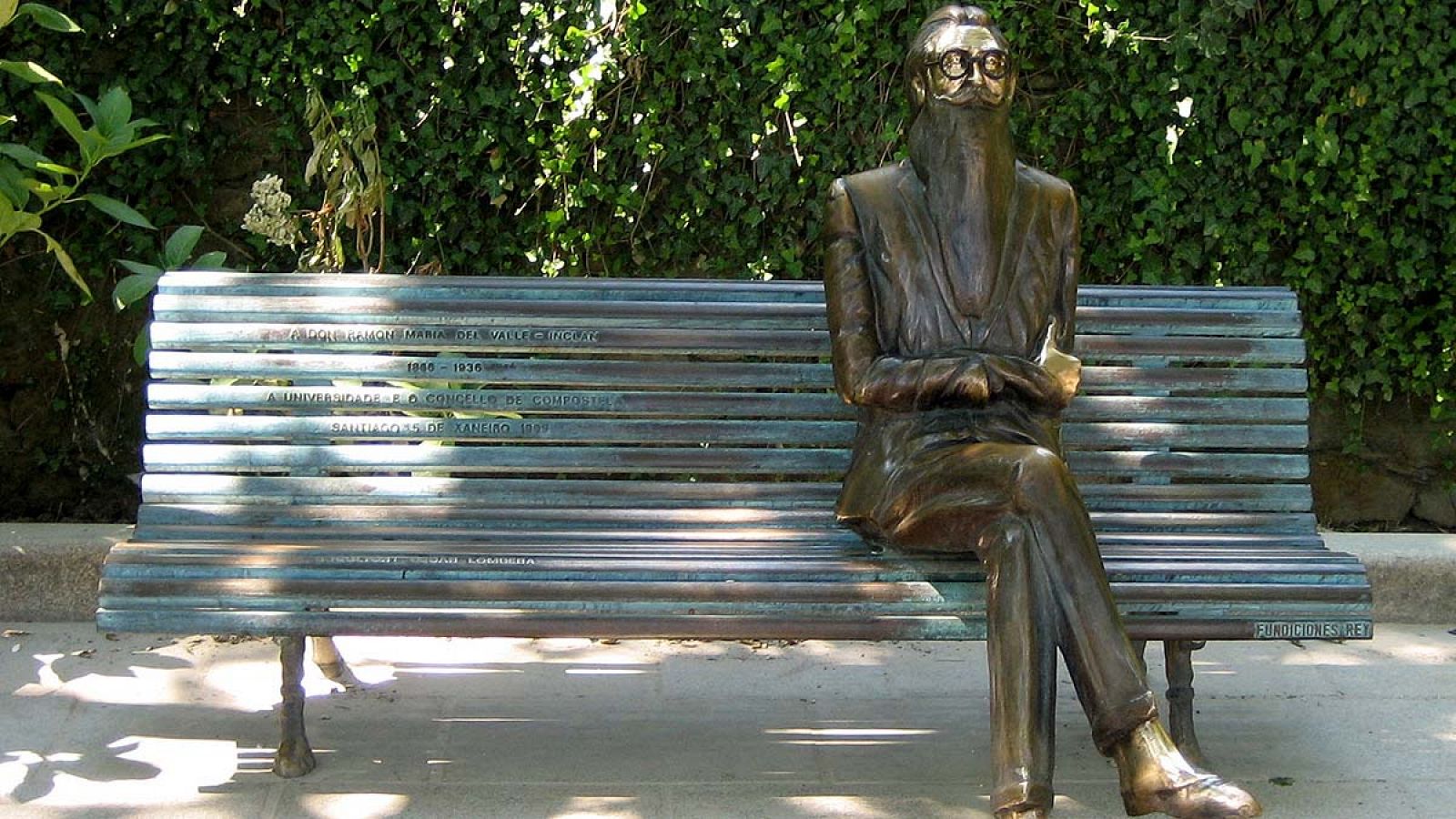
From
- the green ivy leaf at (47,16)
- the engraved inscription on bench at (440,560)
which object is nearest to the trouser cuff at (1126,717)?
the engraved inscription on bench at (440,560)

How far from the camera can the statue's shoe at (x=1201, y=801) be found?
12.6 ft

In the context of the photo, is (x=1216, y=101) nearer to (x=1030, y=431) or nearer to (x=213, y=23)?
(x=1030, y=431)

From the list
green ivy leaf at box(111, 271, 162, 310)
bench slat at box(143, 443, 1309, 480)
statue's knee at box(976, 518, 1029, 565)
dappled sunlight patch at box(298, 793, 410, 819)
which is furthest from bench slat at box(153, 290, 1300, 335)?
dappled sunlight patch at box(298, 793, 410, 819)

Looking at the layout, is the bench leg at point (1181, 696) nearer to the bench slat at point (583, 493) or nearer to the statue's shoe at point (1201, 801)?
the bench slat at point (583, 493)

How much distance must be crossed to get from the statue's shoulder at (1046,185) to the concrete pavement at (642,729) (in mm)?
1377

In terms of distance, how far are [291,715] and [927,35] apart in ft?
7.11

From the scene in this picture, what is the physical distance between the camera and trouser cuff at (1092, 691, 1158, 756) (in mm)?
3947

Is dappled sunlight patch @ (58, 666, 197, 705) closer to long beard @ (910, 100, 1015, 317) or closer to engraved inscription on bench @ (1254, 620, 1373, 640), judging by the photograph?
long beard @ (910, 100, 1015, 317)

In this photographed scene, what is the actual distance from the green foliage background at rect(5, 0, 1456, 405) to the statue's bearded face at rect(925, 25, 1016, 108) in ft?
5.57

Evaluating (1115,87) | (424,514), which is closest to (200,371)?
(424,514)

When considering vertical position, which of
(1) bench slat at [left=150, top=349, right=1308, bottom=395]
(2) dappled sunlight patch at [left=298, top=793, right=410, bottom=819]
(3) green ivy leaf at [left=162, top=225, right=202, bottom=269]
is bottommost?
(2) dappled sunlight patch at [left=298, top=793, right=410, bottom=819]

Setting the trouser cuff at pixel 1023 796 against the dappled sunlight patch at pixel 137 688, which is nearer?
the trouser cuff at pixel 1023 796

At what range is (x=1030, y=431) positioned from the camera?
4.52m

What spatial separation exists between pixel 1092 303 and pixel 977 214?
0.64 m
